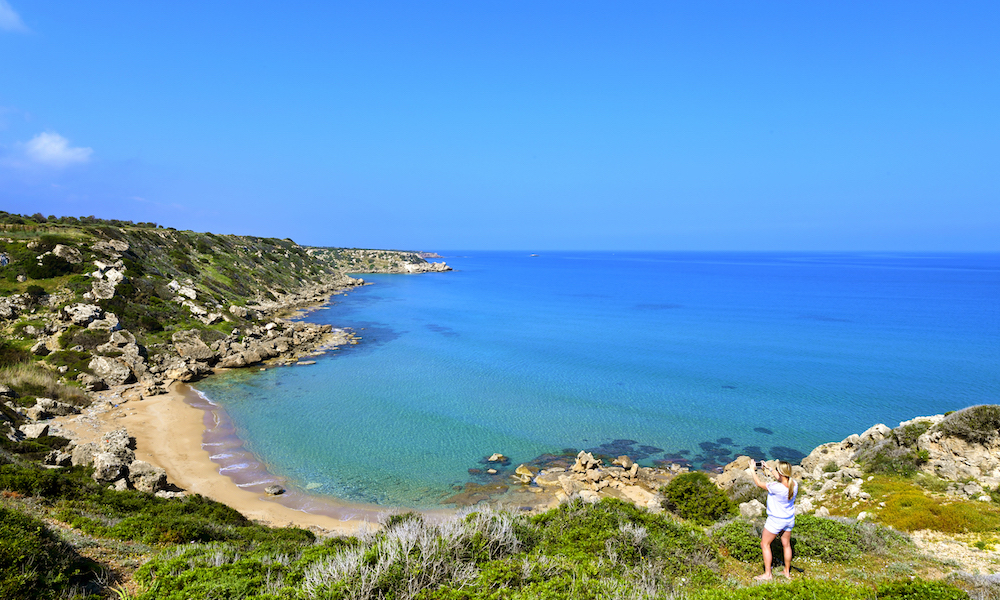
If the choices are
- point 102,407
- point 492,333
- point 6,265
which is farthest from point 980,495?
point 6,265

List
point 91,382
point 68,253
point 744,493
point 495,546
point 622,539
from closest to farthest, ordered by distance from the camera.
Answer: point 495,546 → point 622,539 → point 744,493 → point 91,382 → point 68,253

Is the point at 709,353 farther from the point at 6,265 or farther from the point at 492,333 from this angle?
the point at 6,265

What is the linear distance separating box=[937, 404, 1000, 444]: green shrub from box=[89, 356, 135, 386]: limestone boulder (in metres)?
40.2

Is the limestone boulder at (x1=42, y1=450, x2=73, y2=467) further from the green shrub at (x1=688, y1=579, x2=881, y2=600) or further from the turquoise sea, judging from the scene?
the green shrub at (x1=688, y1=579, x2=881, y2=600)

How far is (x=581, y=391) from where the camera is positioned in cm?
3170

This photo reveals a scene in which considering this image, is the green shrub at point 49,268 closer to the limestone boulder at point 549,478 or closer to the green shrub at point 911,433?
the limestone boulder at point 549,478

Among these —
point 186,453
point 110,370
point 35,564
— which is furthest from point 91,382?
point 35,564

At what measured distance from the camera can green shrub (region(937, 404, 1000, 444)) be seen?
13984 mm

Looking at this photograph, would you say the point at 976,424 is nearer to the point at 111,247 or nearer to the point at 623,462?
the point at 623,462

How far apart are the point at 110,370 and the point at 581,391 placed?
2986 cm

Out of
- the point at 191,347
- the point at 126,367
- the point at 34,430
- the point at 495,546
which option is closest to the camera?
the point at 495,546

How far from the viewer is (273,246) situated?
94.2m

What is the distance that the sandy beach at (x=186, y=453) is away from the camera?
55.3ft

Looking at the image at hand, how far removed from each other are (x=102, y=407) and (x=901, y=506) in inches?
1353
